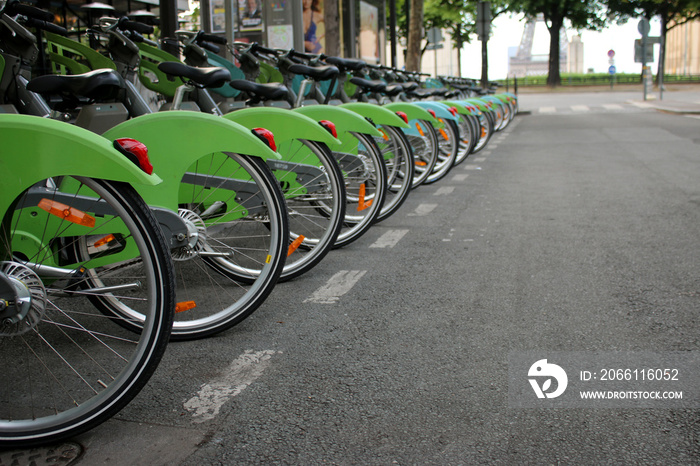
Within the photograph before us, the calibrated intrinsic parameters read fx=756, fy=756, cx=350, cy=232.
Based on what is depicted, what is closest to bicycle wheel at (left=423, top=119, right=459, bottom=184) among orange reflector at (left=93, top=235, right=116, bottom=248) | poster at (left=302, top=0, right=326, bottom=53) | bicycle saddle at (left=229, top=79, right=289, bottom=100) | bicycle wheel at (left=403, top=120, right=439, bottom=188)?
bicycle wheel at (left=403, top=120, right=439, bottom=188)

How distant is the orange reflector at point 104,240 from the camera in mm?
2709

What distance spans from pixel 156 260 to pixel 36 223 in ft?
2.08

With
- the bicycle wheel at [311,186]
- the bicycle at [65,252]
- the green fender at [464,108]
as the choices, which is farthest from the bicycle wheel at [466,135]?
the bicycle at [65,252]

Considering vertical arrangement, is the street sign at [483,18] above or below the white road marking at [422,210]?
above

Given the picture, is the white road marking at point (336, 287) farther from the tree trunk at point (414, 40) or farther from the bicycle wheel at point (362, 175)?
the tree trunk at point (414, 40)

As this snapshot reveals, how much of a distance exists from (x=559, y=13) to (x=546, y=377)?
162ft

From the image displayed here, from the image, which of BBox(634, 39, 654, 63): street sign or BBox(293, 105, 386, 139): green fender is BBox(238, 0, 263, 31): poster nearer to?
BBox(293, 105, 386, 139): green fender

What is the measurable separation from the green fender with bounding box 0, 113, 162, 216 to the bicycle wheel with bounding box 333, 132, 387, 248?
2.65 m

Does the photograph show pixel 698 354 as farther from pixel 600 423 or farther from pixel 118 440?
pixel 118 440

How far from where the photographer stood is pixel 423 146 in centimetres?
691

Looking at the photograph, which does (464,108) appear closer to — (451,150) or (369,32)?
(451,150)

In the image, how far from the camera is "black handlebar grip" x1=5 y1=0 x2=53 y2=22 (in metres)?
3.24

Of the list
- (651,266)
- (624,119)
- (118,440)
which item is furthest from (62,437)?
(624,119)

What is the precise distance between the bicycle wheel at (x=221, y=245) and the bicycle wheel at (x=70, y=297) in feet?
0.82
